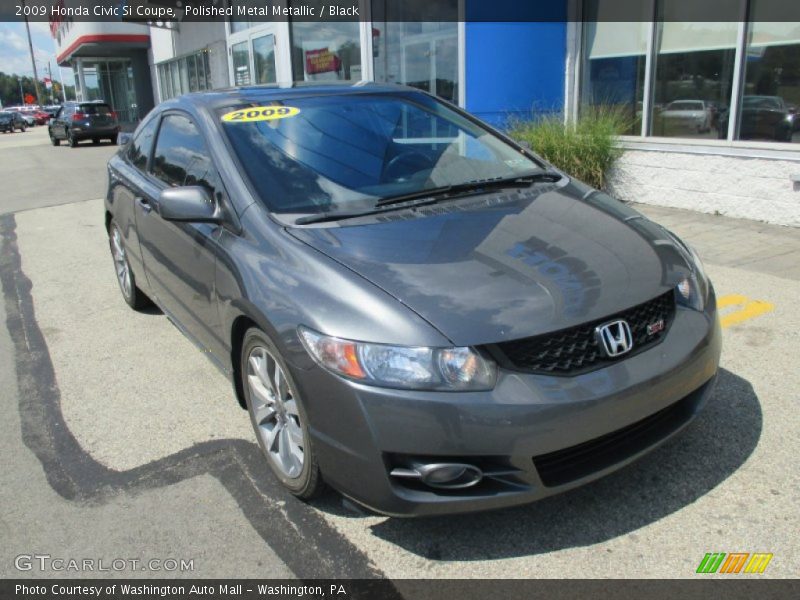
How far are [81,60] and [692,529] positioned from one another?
48087 mm

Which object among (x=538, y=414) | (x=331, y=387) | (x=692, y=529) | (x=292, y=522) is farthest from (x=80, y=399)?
(x=692, y=529)

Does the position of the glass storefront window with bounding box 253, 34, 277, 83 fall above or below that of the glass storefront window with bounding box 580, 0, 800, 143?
above

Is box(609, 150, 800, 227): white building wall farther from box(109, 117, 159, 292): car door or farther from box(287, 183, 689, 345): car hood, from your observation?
box(109, 117, 159, 292): car door

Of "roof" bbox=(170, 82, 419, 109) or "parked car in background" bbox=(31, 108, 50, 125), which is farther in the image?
"parked car in background" bbox=(31, 108, 50, 125)

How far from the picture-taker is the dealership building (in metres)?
7.42

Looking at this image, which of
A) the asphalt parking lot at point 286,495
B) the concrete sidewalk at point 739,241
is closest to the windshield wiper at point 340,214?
the asphalt parking lot at point 286,495

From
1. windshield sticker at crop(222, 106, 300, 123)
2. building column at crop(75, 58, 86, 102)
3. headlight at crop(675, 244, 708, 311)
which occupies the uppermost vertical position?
building column at crop(75, 58, 86, 102)

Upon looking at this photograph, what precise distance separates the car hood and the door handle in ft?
5.89

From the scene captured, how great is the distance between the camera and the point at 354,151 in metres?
3.46

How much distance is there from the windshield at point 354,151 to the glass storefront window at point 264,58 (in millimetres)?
10602

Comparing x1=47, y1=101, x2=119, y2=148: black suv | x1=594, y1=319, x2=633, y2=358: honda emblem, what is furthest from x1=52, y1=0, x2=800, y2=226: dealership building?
x1=47, y1=101, x2=119, y2=148: black suv

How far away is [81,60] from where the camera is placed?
42812 mm

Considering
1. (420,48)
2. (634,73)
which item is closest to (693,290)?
(634,73)

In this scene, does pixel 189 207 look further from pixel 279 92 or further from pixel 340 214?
pixel 279 92
